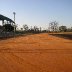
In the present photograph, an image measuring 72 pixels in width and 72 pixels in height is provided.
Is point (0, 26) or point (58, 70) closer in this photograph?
point (58, 70)

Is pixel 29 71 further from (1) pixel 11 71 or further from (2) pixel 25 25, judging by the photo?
(2) pixel 25 25

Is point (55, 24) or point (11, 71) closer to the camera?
point (11, 71)

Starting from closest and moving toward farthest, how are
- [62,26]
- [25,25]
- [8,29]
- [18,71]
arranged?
[18,71] < [8,29] < [25,25] < [62,26]

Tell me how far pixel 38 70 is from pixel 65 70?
1.09m

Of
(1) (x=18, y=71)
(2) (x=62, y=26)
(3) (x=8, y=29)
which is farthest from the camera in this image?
(2) (x=62, y=26)

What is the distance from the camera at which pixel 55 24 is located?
13125 centimetres

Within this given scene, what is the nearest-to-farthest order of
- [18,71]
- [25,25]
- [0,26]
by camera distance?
[18,71]
[0,26]
[25,25]

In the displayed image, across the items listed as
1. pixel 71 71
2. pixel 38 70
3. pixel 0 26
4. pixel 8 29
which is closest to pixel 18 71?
pixel 38 70

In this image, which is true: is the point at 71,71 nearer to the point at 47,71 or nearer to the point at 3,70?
the point at 47,71

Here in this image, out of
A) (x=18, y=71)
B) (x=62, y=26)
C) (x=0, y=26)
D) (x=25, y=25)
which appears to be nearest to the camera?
(x=18, y=71)

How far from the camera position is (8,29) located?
64.6 metres

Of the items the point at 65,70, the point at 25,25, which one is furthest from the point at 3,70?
the point at 25,25

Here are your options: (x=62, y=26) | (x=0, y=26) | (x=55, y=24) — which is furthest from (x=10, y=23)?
(x=62, y=26)

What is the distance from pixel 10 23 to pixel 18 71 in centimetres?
5899
